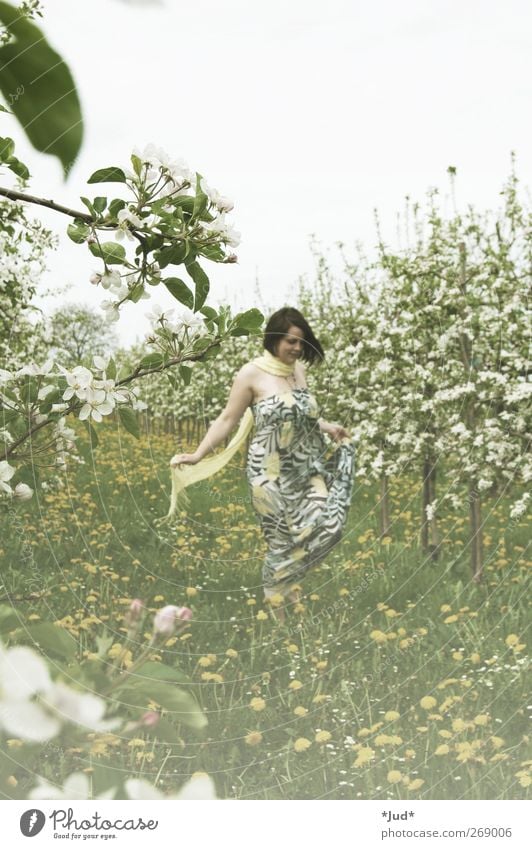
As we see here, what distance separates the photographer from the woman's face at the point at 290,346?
2.95 metres

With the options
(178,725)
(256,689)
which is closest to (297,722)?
(256,689)

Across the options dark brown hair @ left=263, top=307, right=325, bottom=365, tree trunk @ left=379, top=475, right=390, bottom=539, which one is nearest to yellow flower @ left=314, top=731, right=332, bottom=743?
dark brown hair @ left=263, top=307, right=325, bottom=365

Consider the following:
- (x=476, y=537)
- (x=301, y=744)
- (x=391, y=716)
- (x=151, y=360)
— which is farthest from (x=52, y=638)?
(x=476, y=537)

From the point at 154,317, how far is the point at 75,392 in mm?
167

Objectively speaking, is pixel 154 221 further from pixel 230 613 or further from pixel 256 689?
pixel 230 613

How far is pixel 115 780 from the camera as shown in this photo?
1.08 meters

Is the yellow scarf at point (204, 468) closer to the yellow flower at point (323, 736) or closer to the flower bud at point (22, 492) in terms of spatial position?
the yellow flower at point (323, 736)

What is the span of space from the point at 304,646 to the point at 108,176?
2.04 meters

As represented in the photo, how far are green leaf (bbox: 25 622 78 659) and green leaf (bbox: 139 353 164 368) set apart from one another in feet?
1.33

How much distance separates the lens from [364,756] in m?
1.89

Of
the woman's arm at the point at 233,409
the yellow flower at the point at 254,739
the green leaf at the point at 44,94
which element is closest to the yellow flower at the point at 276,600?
the woman's arm at the point at 233,409

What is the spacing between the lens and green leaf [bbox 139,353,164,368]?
110 centimetres

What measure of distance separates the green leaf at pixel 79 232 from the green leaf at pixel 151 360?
0.77 feet

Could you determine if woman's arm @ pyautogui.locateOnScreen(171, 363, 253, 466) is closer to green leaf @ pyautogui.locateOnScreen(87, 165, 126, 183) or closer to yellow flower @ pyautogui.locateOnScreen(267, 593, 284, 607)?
yellow flower @ pyautogui.locateOnScreen(267, 593, 284, 607)
